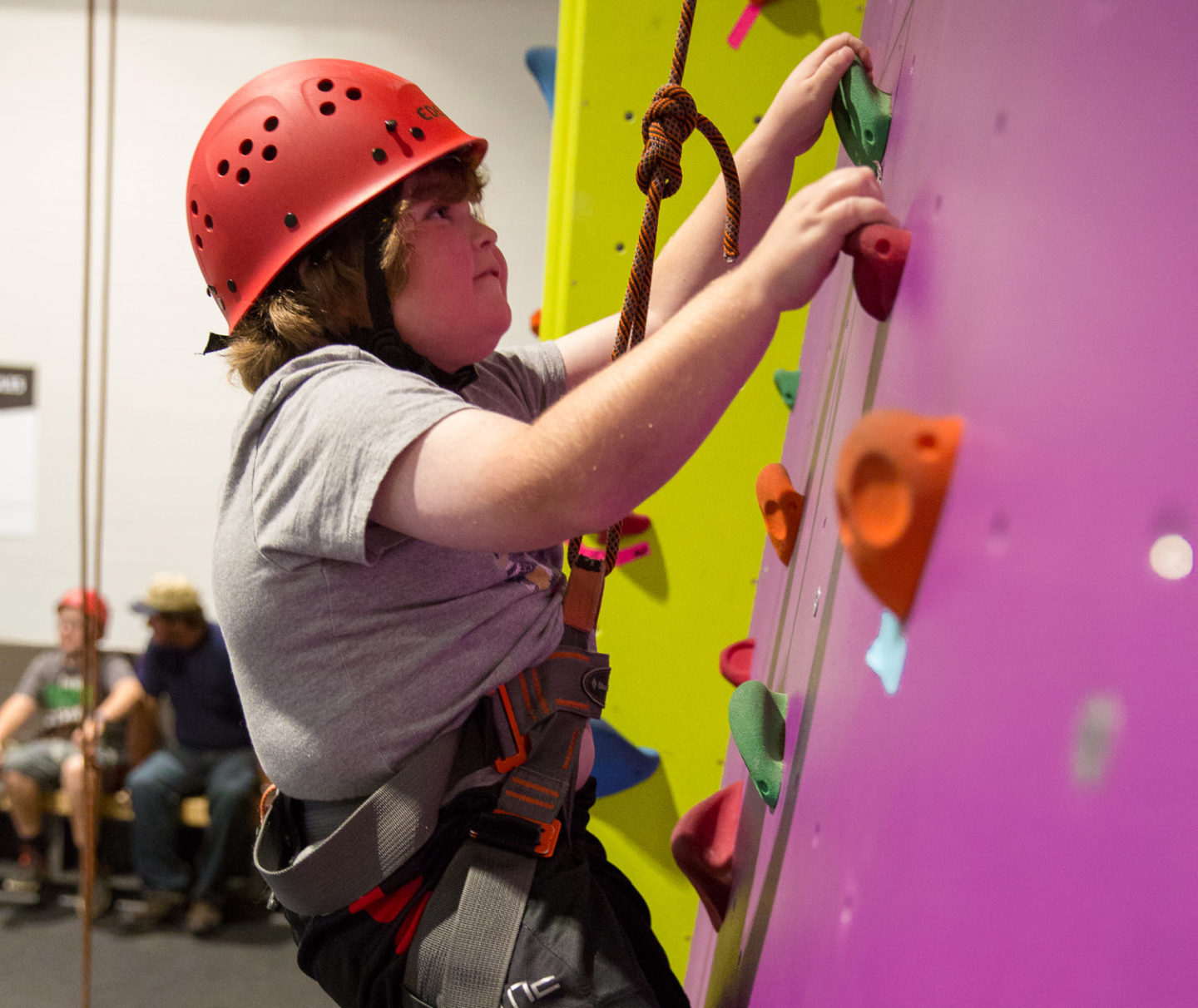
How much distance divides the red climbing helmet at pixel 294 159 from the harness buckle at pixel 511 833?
1.40ft

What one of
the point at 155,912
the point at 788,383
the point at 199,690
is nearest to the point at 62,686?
the point at 199,690

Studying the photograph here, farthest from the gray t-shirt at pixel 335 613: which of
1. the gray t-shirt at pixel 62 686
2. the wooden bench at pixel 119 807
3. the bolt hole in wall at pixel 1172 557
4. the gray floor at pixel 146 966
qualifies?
the gray t-shirt at pixel 62 686

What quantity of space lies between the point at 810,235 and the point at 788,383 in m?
0.69

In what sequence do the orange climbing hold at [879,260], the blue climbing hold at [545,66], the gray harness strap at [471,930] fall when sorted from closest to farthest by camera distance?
the orange climbing hold at [879,260]
the gray harness strap at [471,930]
the blue climbing hold at [545,66]

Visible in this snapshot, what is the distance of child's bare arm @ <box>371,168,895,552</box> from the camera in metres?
0.50

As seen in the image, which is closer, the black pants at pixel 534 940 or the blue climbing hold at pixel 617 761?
the black pants at pixel 534 940

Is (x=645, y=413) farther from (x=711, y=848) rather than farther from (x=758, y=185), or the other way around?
(x=711, y=848)

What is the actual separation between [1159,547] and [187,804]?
3.35m

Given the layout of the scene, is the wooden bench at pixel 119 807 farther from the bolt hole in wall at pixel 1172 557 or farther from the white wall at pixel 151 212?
the bolt hole in wall at pixel 1172 557

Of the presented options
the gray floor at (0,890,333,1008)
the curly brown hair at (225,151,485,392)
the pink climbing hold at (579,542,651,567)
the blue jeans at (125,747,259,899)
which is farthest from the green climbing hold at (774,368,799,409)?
the blue jeans at (125,747,259,899)

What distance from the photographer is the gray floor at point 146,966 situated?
108 inches

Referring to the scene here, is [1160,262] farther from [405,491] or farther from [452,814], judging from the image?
[452,814]

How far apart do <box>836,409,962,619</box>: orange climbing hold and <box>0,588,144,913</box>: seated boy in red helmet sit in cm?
317

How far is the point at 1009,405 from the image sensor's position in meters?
0.38
